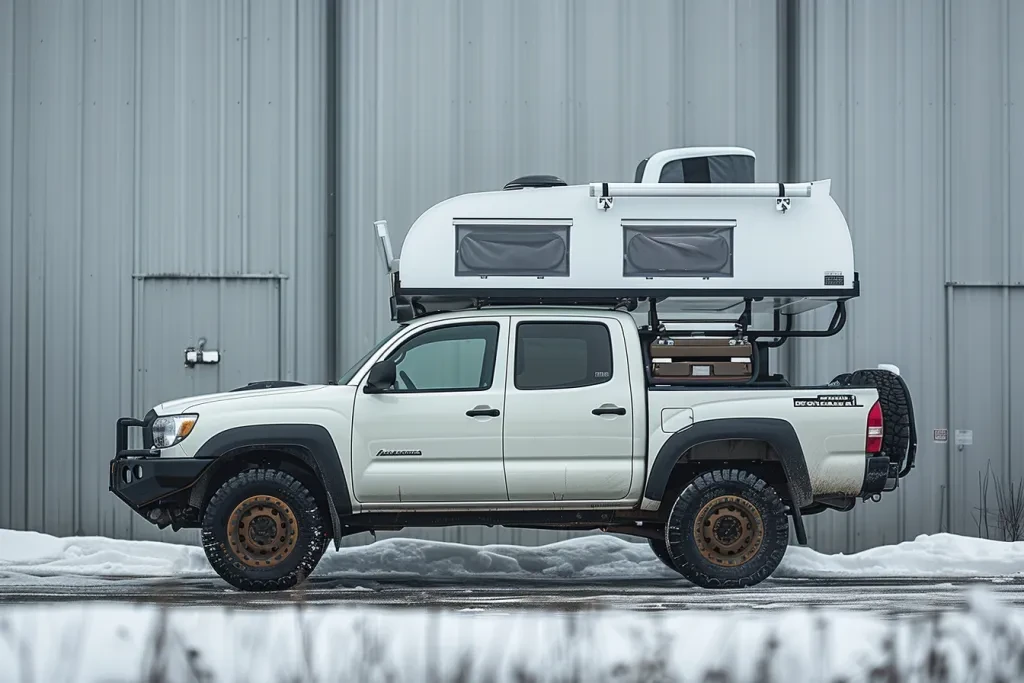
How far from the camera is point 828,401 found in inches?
343

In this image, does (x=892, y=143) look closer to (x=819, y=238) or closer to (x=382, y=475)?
(x=819, y=238)

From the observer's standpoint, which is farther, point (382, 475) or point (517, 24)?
point (517, 24)

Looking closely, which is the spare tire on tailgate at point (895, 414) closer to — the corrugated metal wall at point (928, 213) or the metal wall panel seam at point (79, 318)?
the corrugated metal wall at point (928, 213)

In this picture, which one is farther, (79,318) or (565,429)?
(79,318)

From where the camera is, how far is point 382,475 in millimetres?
8523

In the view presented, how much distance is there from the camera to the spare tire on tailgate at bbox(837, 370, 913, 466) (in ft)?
29.3

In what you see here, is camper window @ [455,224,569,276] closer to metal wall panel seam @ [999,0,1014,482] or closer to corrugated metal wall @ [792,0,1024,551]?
corrugated metal wall @ [792,0,1024,551]

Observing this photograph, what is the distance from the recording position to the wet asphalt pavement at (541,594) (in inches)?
287

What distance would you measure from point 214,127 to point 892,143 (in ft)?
23.9

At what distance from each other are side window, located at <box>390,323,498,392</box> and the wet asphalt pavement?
5.02 feet

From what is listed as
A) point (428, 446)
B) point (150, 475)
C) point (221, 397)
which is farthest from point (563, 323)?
point (150, 475)

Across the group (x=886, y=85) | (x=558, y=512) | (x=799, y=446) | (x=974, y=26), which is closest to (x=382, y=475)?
(x=558, y=512)

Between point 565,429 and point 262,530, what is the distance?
2284mm

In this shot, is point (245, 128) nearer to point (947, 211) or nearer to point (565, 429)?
point (565, 429)
